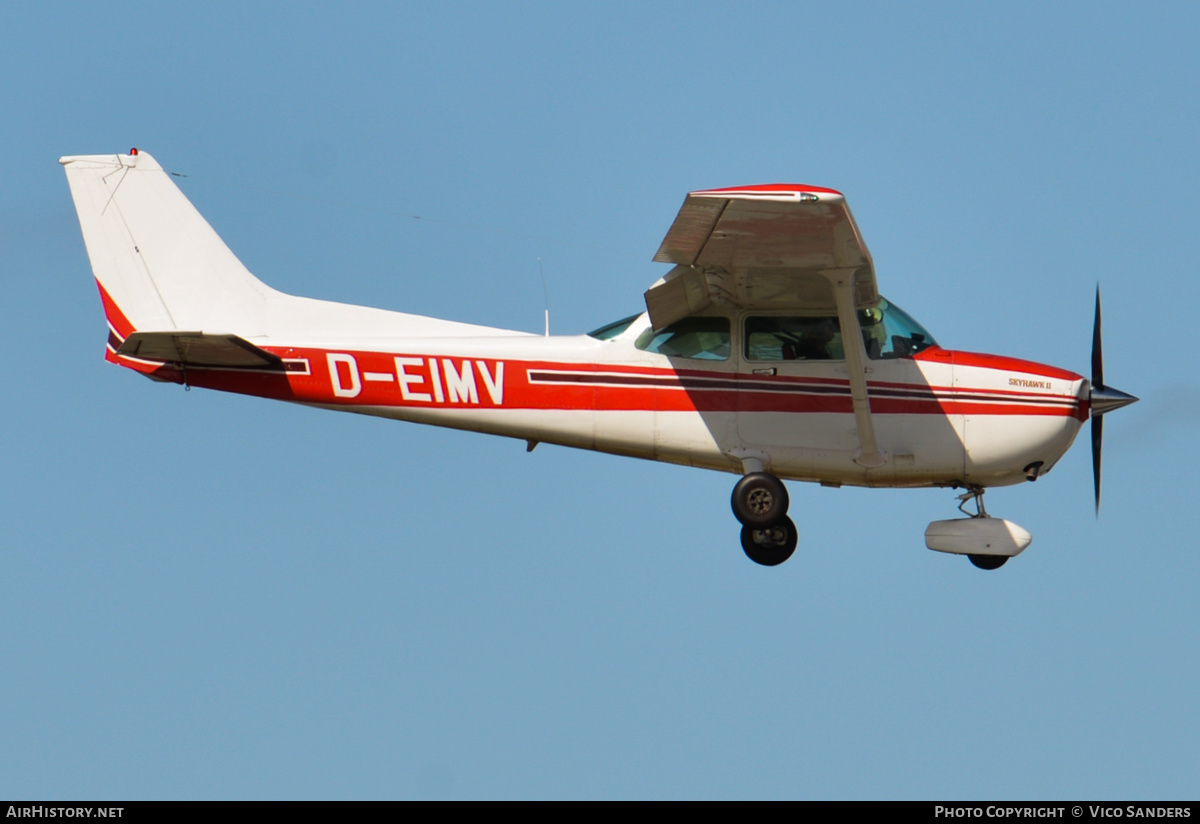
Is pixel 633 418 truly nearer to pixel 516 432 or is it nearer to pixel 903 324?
pixel 516 432

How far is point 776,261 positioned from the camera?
40.3 ft


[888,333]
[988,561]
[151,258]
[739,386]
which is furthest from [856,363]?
[151,258]

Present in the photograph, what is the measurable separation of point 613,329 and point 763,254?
1.96 meters

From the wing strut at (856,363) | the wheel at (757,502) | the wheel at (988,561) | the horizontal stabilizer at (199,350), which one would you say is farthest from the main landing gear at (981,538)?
the horizontal stabilizer at (199,350)

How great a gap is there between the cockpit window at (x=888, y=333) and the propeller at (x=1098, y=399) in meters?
1.54

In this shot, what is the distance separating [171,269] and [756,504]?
18.9 ft

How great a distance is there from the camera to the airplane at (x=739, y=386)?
13062mm

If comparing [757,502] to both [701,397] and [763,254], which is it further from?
[763,254]

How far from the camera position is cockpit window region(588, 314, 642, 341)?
13609 mm

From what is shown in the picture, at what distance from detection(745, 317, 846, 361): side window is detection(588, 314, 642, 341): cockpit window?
1.08 m

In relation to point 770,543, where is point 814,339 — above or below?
above

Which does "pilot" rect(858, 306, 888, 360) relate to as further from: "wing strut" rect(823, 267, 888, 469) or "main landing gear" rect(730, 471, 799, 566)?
"main landing gear" rect(730, 471, 799, 566)


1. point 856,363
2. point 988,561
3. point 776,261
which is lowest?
point 988,561

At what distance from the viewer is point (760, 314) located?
1316 centimetres
